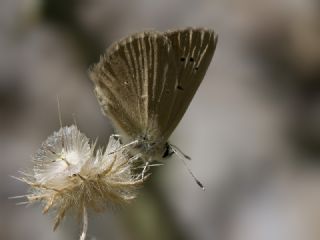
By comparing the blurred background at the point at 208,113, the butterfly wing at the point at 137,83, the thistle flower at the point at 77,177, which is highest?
the butterfly wing at the point at 137,83

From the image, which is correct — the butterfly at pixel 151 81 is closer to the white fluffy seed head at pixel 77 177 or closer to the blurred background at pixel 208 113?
the white fluffy seed head at pixel 77 177

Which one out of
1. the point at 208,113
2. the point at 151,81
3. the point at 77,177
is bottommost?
the point at 208,113

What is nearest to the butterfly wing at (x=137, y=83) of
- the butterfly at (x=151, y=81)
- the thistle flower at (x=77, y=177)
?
the butterfly at (x=151, y=81)

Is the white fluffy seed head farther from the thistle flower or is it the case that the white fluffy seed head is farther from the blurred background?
the blurred background

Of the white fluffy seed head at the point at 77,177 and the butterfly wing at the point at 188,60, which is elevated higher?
the butterfly wing at the point at 188,60

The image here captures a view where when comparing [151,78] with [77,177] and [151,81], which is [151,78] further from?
[77,177]

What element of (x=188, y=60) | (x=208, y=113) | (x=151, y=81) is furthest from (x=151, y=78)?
(x=208, y=113)
